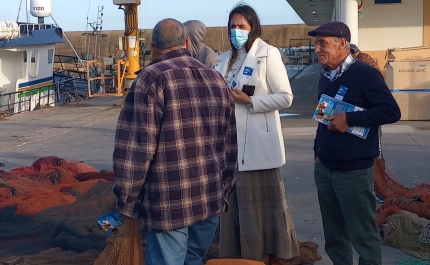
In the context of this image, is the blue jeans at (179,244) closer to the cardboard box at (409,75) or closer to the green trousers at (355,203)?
the green trousers at (355,203)

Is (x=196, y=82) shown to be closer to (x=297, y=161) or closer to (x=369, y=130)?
(x=369, y=130)

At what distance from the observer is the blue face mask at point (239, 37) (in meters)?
4.61

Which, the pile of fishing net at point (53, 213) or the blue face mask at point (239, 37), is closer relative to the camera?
the blue face mask at point (239, 37)

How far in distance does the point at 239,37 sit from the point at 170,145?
5.52 feet

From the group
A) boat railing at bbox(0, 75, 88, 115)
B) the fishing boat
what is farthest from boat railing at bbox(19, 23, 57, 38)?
boat railing at bbox(0, 75, 88, 115)

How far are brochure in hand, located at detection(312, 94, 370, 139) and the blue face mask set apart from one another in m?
0.79

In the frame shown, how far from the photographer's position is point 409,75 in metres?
13.3

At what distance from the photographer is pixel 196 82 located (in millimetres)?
3258

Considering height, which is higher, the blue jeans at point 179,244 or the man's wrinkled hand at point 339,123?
the man's wrinkled hand at point 339,123

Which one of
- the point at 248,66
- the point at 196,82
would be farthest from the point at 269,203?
the point at 196,82

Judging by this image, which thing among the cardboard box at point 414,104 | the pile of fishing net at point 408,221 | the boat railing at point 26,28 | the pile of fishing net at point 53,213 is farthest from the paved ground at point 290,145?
the boat railing at point 26,28

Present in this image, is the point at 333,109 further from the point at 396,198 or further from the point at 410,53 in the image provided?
the point at 410,53

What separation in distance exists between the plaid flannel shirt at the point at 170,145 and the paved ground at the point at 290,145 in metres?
2.47

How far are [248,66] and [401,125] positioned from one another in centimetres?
912
